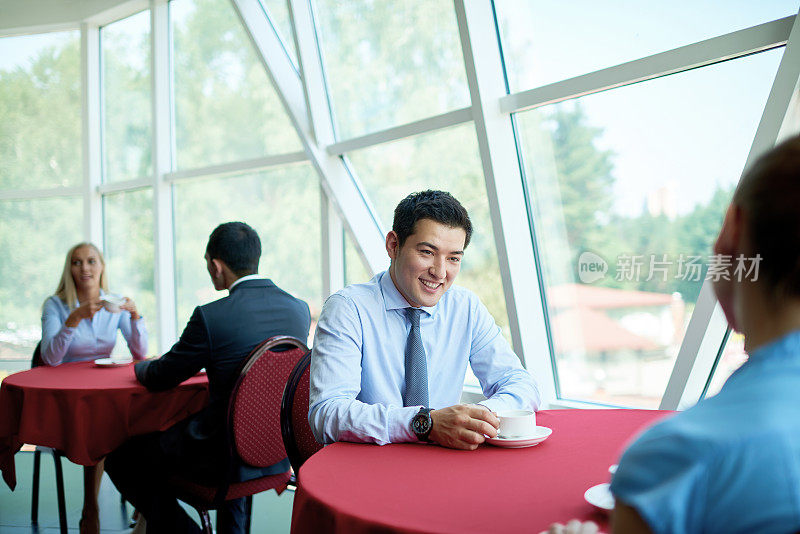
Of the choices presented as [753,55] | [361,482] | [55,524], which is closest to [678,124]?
[753,55]

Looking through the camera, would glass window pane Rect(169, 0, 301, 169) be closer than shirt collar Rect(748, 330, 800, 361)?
No

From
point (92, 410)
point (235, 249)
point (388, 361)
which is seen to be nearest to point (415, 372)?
point (388, 361)

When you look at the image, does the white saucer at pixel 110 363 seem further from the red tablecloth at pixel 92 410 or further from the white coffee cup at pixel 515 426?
the white coffee cup at pixel 515 426

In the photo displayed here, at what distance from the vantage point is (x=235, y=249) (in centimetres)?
285

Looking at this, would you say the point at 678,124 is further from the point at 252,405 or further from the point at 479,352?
the point at 252,405

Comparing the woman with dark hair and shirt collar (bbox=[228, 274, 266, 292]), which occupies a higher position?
shirt collar (bbox=[228, 274, 266, 292])

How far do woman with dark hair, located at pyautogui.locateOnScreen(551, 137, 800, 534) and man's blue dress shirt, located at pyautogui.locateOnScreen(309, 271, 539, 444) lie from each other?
3.09 ft

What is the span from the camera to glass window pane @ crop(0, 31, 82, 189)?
602 centimetres

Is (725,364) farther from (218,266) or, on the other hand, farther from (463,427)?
(218,266)

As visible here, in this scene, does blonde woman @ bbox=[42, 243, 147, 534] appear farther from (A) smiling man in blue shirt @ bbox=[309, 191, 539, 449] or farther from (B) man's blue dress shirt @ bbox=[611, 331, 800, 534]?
(B) man's blue dress shirt @ bbox=[611, 331, 800, 534]

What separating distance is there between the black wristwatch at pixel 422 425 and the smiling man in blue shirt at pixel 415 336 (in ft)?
0.55

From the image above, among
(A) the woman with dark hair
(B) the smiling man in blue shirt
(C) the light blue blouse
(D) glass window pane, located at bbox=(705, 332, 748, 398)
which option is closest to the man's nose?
(B) the smiling man in blue shirt

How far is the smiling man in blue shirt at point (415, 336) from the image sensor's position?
1796 millimetres

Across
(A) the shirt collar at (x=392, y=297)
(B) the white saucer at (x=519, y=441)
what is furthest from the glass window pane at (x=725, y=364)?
(B) the white saucer at (x=519, y=441)
